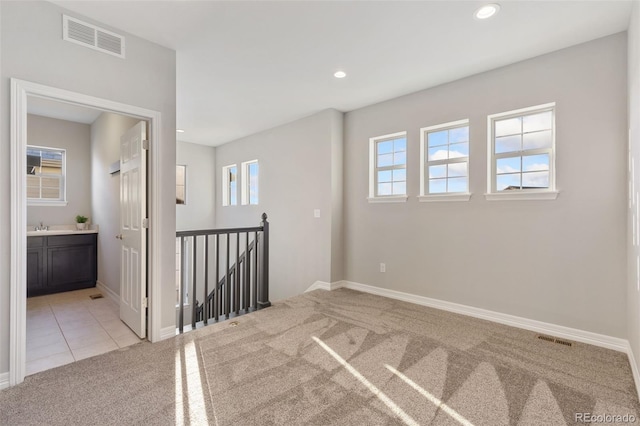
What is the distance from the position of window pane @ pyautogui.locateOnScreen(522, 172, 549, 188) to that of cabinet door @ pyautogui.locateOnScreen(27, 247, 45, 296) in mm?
6455

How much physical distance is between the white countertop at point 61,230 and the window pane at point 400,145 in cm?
492

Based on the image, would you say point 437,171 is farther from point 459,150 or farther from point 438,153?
point 459,150

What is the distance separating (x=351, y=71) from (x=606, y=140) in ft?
8.34

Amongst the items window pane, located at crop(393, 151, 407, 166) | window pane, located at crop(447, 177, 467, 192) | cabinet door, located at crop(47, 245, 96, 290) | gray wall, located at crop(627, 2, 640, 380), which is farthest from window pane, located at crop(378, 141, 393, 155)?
cabinet door, located at crop(47, 245, 96, 290)

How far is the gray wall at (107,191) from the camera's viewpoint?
408 cm

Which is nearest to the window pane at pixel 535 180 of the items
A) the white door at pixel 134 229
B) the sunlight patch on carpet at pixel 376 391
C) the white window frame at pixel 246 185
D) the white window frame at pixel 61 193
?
the sunlight patch on carpet at pixel 376 391

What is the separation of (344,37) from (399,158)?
197 centimetres

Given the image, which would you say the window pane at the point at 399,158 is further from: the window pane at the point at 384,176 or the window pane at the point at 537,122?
the window pane at the point at 537,122

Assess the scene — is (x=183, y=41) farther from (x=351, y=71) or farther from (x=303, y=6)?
(x=351, y=71)

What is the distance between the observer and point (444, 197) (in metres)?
3.71

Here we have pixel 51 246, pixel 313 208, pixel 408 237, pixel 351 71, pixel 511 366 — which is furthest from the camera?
pixel 313 208

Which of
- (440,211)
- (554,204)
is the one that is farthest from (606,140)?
(440,211)

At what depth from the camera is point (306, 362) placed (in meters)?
2.39

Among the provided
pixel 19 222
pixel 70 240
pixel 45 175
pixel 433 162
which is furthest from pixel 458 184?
pixel 45 175
